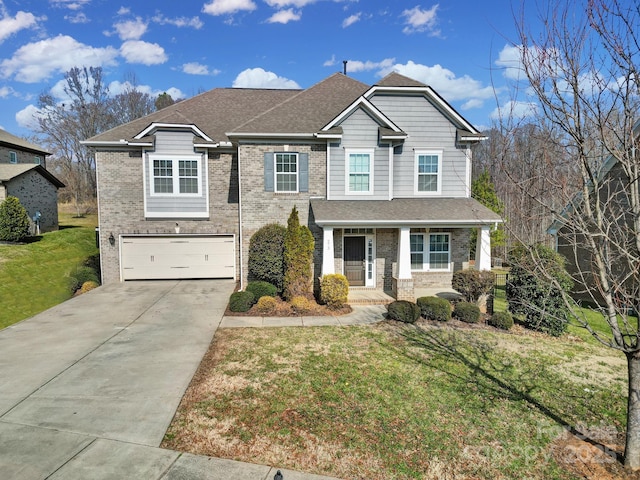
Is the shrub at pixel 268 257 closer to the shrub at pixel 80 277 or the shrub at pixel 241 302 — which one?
the shrub at pixel 241 302

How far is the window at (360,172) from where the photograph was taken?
567 inches

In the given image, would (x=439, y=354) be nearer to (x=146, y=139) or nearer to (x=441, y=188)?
(x=441, y=188)

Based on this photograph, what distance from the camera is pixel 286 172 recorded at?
14.4 metres

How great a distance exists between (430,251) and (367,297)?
3.74m

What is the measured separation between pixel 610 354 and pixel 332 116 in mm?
11881

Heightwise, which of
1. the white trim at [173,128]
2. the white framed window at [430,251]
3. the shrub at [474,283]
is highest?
the white trim at [173,128]

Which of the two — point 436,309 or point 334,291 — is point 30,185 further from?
point 436,309

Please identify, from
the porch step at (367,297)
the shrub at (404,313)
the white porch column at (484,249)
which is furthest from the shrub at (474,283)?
the porch step at (367,297)

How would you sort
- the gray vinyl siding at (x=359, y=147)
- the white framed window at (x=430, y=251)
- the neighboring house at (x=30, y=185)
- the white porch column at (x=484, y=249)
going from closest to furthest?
the white porch column at (x=484, y=249) → the gray vinyl siding at (x=359, y=147) → the white framed window at (x=430, y=251) → the neighboring house at (x=30, y=185)

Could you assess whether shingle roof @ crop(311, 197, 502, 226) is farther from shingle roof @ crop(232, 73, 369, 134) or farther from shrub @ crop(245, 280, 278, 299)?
shingle roof @ crop(232, 73, 369, 134)

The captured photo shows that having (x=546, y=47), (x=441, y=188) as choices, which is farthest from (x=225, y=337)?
(x=441, y=188)

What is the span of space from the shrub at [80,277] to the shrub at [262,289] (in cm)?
748

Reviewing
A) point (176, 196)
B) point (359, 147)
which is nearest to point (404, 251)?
point (359, 147)

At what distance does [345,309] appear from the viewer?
12227 mm
